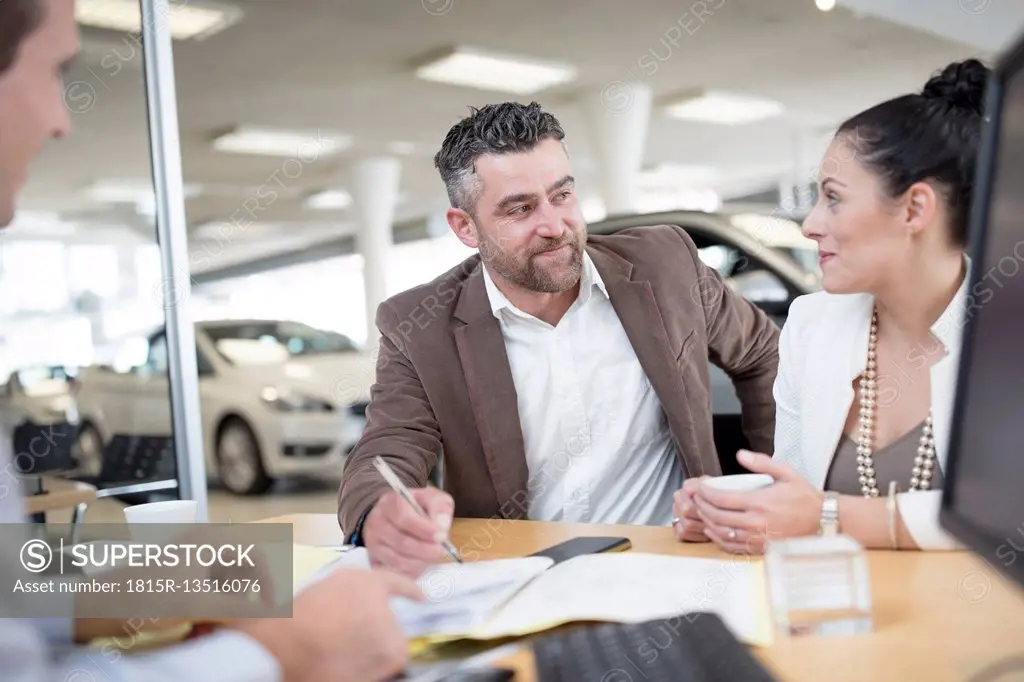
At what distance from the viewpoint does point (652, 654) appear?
79cm

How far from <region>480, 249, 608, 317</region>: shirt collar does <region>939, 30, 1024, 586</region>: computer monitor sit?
1162mm

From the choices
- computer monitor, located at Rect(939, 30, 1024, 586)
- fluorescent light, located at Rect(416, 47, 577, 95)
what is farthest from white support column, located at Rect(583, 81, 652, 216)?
computer monitor, located at Rect(939, 30, 1024, 586)

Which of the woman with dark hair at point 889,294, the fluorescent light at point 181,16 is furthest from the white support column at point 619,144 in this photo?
the woman with dark hair at point 889,294

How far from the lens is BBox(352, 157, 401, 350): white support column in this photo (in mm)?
9719

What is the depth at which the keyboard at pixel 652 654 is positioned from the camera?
0.74 m

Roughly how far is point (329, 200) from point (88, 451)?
6489mm

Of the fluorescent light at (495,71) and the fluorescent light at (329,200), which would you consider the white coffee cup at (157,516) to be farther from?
the fluorescent light at (329,200)

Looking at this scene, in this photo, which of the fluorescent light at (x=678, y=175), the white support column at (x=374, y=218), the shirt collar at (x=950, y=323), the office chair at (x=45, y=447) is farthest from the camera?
the fluorescent light at (x=678, y=175)

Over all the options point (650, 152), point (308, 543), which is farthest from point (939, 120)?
point (650, 152)

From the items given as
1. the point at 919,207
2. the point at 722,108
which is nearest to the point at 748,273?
the point at 919,207

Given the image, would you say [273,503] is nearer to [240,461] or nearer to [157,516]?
[240,461]

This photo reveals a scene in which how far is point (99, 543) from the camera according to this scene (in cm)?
123

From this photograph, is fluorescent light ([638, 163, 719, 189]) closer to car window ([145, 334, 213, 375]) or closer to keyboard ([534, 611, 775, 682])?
car window ([145, 334, 213, 375])

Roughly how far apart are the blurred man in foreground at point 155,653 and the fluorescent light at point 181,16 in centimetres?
343
